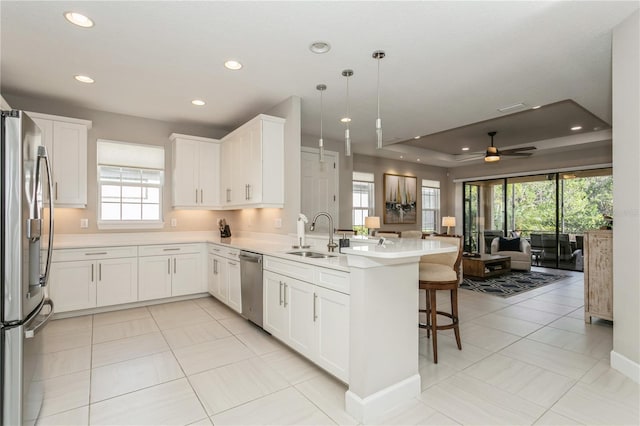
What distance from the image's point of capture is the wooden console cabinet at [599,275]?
3561mm

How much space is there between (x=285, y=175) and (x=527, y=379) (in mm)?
3166

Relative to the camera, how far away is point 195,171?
498 centimetres

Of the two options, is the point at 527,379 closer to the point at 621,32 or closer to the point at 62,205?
the point at 621,32

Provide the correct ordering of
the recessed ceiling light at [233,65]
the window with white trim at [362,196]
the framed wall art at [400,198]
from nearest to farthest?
the recessed ceiling light at [233,65], the window with white trim at [362,196], the framed wall art at [400,198]

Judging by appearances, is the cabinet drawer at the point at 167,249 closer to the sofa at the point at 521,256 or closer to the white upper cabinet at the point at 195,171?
the white upper cabinet at the point at 195,171

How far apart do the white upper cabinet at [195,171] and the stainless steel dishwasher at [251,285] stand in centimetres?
173

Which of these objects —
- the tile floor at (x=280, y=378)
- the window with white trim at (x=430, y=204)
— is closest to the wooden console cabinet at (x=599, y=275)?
the tile floor at (x=280, y=378)

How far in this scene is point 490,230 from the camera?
8.83 m

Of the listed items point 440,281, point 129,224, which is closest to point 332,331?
point 440,281

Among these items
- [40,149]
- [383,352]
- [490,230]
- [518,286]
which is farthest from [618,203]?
[490,230]

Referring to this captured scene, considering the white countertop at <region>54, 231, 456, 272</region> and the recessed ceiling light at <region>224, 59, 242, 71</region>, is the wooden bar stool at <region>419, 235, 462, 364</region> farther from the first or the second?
the recessed ceiling light at <region>224, 59, 242, 71</region>

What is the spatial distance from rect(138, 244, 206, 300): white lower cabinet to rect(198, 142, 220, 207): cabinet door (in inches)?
30.5

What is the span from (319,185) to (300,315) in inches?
133

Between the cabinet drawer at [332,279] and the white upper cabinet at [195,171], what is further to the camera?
the white upper cabinet at [195,171]
